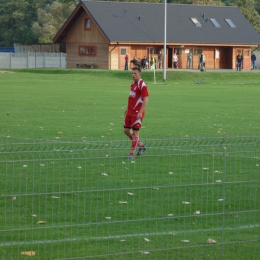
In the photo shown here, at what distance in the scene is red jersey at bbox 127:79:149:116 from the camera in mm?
14602

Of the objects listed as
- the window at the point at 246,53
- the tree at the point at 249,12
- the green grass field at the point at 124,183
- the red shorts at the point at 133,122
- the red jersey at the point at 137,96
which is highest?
the tree at the point at 249,12

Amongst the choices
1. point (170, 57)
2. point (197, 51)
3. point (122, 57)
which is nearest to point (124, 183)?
point (122, 57)

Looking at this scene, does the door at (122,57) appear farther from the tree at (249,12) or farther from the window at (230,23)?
the tree at (249,12)

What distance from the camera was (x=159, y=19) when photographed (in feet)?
243

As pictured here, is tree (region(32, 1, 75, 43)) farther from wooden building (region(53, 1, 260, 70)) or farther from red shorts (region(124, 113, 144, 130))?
red shorts (region(124, 113, 144, 130))

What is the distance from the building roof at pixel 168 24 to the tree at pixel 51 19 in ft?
69.5

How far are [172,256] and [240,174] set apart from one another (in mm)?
5077

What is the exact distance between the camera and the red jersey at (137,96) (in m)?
14.6

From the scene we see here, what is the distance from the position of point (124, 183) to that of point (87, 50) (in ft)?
201

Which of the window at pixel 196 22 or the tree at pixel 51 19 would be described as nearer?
the window at pixel 196 22

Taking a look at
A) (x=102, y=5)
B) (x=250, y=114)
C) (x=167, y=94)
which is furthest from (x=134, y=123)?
(x=102, y=5)

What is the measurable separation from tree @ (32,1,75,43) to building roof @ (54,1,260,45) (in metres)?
21.2

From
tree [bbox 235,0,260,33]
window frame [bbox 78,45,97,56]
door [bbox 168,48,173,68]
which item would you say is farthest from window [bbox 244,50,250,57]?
tree [bbox 235,0,260,33]

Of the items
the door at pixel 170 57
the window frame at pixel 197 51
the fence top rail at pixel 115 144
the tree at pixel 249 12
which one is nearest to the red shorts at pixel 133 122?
the fence top rail at pixel 115 144
